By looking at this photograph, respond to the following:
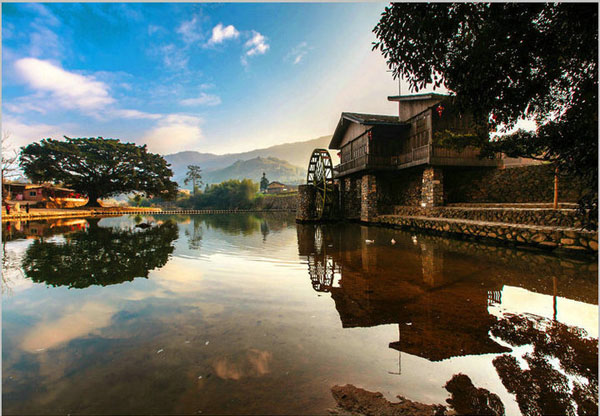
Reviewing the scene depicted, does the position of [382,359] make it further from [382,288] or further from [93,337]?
[93,337]

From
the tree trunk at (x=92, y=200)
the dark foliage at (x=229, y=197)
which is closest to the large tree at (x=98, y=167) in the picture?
the tree trunk at (x=92, y=200)

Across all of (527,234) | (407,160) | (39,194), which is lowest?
(527,234)

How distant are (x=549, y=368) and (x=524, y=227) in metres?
7.18

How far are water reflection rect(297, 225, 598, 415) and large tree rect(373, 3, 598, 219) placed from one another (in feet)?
5.94

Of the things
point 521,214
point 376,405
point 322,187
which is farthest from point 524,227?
point 322,187

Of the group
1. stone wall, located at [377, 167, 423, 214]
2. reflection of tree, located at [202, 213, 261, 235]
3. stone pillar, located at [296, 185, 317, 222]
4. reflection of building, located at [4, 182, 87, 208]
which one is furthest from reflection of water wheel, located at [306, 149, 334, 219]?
reflection of building, located at [4, 182, 87, 208]

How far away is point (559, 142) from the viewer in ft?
13.0

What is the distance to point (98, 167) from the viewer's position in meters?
33.3

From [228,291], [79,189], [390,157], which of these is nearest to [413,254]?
[228,291]

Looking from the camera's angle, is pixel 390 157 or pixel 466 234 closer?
pixel 466 234

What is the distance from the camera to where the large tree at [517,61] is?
3.73m

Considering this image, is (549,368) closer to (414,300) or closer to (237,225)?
(414,300)

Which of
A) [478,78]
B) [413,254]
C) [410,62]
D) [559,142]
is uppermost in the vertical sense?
[410,62]

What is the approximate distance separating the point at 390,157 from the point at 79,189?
3968 cm
